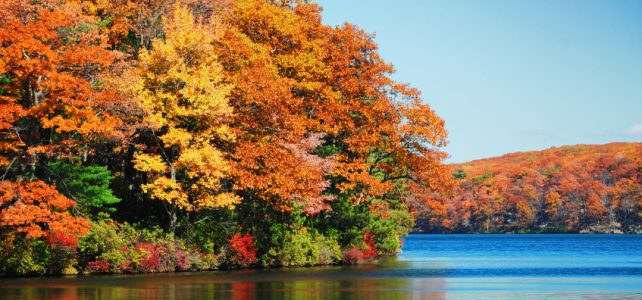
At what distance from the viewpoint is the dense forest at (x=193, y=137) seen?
41500mm

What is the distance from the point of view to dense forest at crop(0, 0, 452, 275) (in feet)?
136

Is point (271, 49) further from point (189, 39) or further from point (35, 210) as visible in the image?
point (35, 210)

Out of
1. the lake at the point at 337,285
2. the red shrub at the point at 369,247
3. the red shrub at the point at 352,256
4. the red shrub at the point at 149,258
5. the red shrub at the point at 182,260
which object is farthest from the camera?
the red shrub at the point at 369,247

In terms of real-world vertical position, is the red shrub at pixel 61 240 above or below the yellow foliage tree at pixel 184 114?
below

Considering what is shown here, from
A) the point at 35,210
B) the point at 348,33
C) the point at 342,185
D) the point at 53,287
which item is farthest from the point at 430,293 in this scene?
the point at 348,33

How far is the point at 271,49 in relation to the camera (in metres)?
54.6

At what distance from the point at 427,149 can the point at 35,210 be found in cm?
2733

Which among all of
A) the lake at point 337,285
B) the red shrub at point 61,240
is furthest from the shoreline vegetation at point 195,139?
the lake at point 337,285

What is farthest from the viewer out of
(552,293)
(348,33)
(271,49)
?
(348,33)

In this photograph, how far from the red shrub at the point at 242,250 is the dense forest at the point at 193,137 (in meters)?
A: 0.09

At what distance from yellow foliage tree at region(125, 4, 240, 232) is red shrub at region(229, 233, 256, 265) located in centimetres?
265

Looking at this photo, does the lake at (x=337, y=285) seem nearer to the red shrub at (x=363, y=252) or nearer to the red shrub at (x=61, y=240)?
the red shrub at (x=61, y=240)

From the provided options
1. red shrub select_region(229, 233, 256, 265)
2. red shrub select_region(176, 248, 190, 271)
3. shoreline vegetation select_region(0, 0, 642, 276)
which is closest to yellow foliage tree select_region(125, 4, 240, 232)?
shoreline vegetation select_region(0, 0, 642, 276)

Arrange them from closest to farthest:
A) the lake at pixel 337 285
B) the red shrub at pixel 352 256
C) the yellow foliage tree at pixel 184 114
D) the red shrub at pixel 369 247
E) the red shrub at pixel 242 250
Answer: the lake at pixel 337 285
the yellow foliage tree at pixel 184 114
the red shrub at pixel 242 250
the red shrub at pixel 352 256
the red shrub at pixel 369 247
